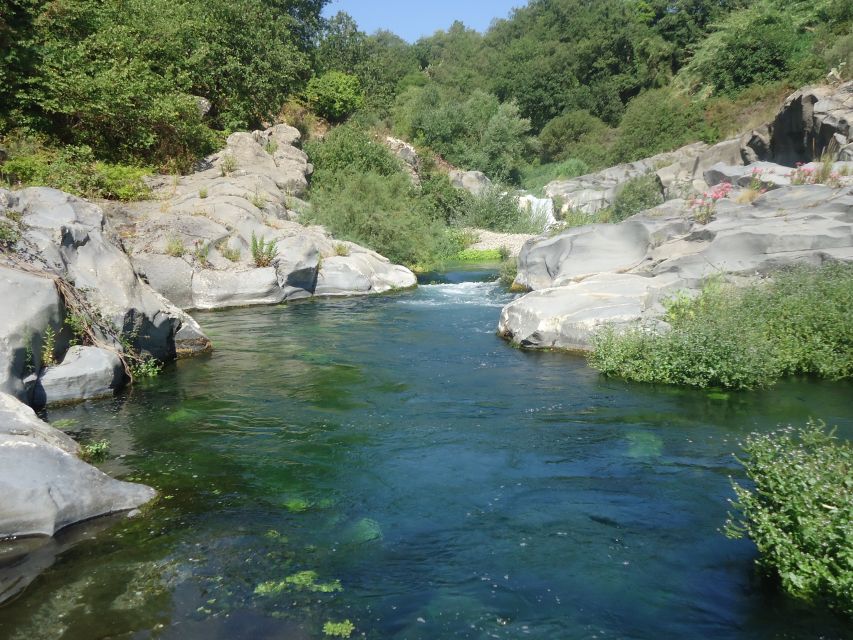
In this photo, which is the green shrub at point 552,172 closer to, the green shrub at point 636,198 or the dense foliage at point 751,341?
the green shrub at point 636,198

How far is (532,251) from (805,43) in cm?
2938

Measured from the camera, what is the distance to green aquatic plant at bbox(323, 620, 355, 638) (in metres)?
4.43

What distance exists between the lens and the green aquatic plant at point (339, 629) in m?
4.43

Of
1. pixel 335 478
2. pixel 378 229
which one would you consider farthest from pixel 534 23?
pixel 335 478

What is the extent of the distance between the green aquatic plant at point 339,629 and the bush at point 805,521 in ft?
8.94

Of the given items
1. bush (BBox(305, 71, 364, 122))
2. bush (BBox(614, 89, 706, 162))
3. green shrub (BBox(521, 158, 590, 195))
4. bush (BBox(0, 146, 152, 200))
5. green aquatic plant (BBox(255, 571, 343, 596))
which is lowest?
green aquatic plant (BBox(255, 571, 343, 596))

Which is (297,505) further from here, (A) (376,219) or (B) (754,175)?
(A) (376,219)

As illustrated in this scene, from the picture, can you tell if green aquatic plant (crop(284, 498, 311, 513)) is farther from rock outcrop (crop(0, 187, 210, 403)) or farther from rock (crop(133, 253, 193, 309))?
rock (crop(133, 253, 193, 309))

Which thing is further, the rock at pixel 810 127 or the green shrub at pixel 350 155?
the green shrub at pixel 350 155

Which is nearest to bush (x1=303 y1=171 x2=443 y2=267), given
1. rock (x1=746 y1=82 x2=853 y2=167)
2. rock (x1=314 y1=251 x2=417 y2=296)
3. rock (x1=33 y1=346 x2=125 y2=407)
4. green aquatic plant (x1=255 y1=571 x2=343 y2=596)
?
rock (x1=314 y1=251 x2=417 y2=296)

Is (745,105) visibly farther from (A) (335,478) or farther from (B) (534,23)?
(A) (335,478)

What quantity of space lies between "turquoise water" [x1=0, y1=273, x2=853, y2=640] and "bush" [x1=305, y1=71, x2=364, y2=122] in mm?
29047

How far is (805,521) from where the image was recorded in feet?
13.9

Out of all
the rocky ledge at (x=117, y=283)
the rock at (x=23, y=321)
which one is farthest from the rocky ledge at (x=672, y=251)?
the rock at (x=23, y=321)
